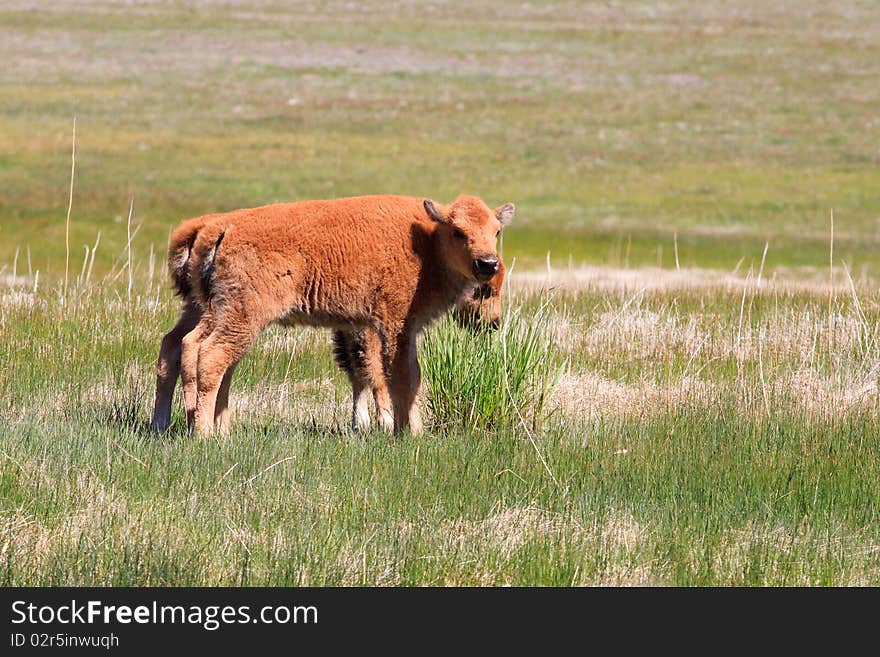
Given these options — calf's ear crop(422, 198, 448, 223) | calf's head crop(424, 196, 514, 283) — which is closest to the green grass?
calf's head crop(424, 196, 514, 283)

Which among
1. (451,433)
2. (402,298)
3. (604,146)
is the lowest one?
(604,146)

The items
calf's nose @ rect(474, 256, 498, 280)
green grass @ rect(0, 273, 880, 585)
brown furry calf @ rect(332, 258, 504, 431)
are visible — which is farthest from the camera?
brown furry calf @ rect(332, 258, 504, 431)

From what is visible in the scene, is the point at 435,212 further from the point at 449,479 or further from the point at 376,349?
the point at 449,479

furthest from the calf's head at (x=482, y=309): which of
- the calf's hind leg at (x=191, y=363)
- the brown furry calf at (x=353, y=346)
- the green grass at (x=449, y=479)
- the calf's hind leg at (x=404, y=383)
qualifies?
the calf's hind leg at (x=191, y=363)

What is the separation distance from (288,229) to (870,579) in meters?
3.96

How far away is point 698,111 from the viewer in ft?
168

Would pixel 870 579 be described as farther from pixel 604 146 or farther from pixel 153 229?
pixel 604 146

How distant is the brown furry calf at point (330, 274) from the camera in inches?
311

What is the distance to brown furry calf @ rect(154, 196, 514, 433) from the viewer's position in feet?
25.9

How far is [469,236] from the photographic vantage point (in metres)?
7.95

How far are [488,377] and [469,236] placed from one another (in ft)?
3.25

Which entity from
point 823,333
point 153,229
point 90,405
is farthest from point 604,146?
point 90,405

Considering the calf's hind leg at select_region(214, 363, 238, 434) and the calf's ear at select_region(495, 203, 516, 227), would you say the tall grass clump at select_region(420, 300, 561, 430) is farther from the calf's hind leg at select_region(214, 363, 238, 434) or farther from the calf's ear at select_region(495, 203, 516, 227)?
the calf's hind leg at select_region(214, 363, 238, 434)

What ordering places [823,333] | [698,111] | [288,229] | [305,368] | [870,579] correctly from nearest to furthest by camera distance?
[870,579], [288,229], [305,368], [823,333], [698,111]
